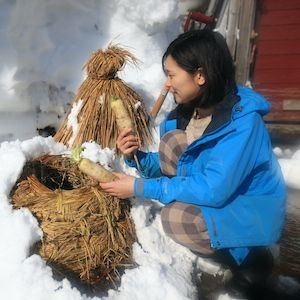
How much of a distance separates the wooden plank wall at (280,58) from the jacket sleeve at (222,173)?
12.2ft

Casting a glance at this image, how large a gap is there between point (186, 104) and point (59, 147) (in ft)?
2.61

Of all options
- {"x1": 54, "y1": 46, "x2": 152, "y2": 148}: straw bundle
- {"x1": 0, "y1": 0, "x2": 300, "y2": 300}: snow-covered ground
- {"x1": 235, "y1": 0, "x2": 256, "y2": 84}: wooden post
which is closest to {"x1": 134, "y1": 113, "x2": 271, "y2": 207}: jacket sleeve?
{"x1": 0, "y1": 0, "x2": 300, "y2": 300}: snow-covered ground

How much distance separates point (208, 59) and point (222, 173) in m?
0.51

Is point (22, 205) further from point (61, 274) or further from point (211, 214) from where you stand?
point (211, 214)

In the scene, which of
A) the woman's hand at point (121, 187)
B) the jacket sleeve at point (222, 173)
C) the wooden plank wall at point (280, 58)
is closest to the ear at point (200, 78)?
the jacket sleeve at point (222, 173)

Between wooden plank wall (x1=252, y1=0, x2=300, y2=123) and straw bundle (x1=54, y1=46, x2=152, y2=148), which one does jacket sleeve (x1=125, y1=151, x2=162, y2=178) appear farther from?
wooden plank wall (x1=252, y1=0, x2=300, y2=123)

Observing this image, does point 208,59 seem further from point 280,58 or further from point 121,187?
point 280,58

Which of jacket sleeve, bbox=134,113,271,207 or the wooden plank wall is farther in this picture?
the wooden plank wall

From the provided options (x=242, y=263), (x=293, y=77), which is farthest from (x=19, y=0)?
(x=293, y=77)

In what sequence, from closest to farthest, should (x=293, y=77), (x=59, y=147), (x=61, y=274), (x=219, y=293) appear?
(x=61, y=274) → (x=219, y=293) → (x=59, y=147) → (x=293, y=77)

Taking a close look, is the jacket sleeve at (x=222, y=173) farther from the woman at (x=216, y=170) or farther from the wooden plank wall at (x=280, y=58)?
the wooden plank wall at (x=280, y=58)

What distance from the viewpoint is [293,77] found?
5379 millimetres

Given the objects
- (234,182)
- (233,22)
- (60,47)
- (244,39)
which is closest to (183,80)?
(234,182)

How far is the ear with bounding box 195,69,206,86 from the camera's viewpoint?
1.86m
